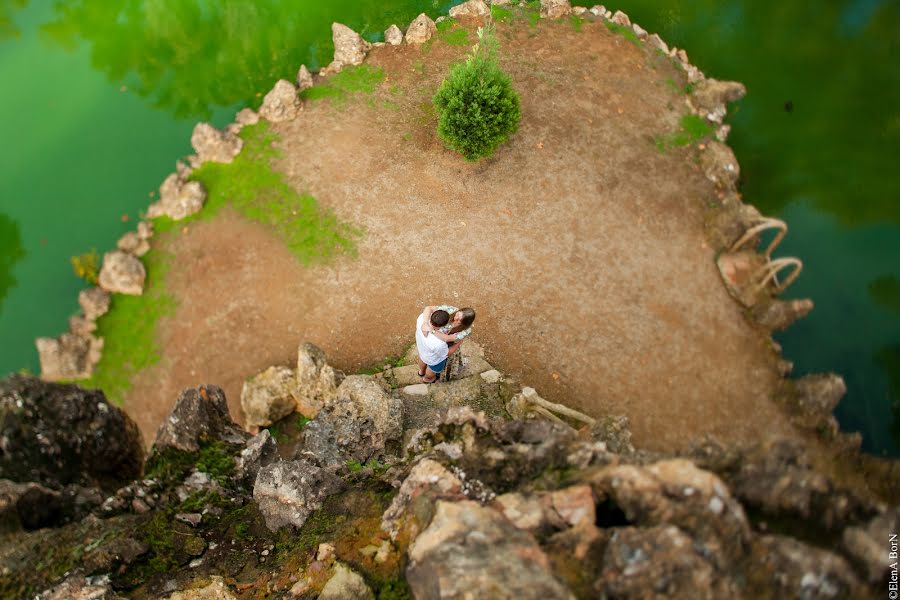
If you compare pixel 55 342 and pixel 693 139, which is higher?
pixel 693 139

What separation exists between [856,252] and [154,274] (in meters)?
14.8

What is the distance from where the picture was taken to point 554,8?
13391 millimetres

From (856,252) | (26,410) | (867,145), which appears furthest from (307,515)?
(867,145)

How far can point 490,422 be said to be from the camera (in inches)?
254

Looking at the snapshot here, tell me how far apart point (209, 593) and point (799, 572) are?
5.24 m

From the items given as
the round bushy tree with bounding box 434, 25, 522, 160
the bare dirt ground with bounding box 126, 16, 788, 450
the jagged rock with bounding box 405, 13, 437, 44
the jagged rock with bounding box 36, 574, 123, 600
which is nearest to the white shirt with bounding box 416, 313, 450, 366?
the bare dirt ground with bounding box 126, 16, 788, 450

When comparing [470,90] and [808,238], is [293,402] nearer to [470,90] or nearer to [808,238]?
[470,90]

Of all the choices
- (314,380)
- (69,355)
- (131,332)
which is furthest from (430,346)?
(69,355)

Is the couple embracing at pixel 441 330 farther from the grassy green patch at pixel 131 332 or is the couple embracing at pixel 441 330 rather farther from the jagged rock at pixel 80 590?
the grassy green patch at pixel 131 332

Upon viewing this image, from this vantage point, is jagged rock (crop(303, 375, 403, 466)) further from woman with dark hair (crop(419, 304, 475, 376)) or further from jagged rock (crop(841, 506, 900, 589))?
jagged rock (crop(841, 506, 900, 589))

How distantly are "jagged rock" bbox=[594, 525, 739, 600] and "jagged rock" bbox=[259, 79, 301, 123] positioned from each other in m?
11.0

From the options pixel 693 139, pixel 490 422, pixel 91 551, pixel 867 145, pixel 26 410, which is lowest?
pixel 26 410

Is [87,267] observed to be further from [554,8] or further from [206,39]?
[554,8]

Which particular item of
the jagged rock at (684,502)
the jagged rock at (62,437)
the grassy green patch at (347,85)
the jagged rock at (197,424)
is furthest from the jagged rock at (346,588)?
the grassy green patch at (347,85)
